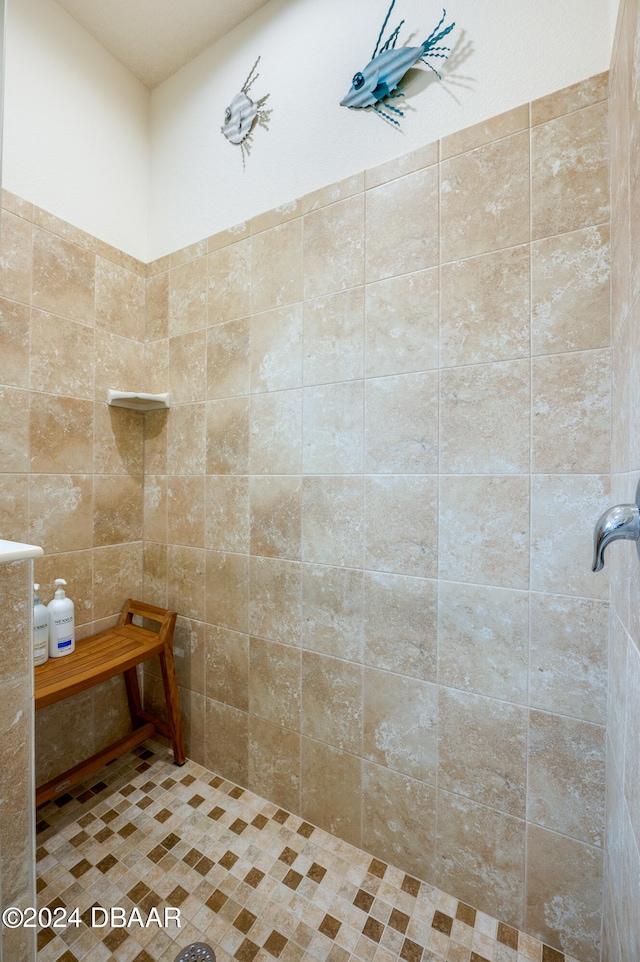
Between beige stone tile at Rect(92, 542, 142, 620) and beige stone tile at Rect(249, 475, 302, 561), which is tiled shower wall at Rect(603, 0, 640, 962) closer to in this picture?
beige stone tile at Rect(249, 475, 302, 561)

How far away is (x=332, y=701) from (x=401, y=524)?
587 mm

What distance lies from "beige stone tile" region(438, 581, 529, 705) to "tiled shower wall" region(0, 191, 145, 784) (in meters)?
1.27

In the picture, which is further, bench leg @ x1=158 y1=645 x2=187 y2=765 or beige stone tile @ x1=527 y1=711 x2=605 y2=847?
bench leg @ x1=158 y1=645 x2=187 y2=765

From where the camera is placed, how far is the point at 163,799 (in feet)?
4.37

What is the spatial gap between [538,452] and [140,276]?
5.47ft

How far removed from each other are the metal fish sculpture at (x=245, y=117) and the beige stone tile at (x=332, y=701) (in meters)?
1.71

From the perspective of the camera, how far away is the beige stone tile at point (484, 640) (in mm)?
934

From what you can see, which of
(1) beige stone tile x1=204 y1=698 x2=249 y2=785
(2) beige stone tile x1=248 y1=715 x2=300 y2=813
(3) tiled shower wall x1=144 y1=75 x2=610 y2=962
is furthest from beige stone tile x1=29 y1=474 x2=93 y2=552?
(2) beige stone tile x1=248 y1=715 x2=300 y2=813

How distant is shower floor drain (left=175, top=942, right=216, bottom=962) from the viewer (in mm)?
881

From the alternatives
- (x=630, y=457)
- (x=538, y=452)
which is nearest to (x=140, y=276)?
(x=538, y=452)

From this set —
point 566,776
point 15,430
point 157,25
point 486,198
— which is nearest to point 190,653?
point 15,430

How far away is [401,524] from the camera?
3.53ft

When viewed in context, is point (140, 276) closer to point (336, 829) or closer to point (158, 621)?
point (158, 621)

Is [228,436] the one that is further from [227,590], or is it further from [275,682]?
[275,682]
